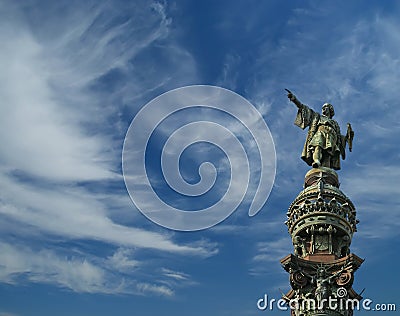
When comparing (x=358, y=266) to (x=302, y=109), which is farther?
(x=302, y=109)

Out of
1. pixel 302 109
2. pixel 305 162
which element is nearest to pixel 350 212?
pixel 305 162

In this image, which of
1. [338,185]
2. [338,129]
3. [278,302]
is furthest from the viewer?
[338,129]

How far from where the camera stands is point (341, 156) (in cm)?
3569

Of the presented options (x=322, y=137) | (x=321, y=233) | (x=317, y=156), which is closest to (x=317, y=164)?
(x=317, y=156)

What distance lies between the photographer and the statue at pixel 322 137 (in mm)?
34750

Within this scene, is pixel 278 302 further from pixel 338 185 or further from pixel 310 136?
pixel 310 136

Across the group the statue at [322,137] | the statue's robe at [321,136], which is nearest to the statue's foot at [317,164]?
the statue at [322,137]

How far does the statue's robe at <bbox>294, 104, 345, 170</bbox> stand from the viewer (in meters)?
34.9

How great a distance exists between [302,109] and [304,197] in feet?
22.9

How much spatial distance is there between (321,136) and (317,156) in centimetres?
149

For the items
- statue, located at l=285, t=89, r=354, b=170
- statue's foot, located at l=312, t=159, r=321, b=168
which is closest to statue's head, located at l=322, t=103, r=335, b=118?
statue, located at l=285, t=89, r=354, b=170

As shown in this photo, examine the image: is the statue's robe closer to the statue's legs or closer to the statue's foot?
the statue's legs

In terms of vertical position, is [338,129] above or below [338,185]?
above

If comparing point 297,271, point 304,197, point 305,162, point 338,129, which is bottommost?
point 297,271
